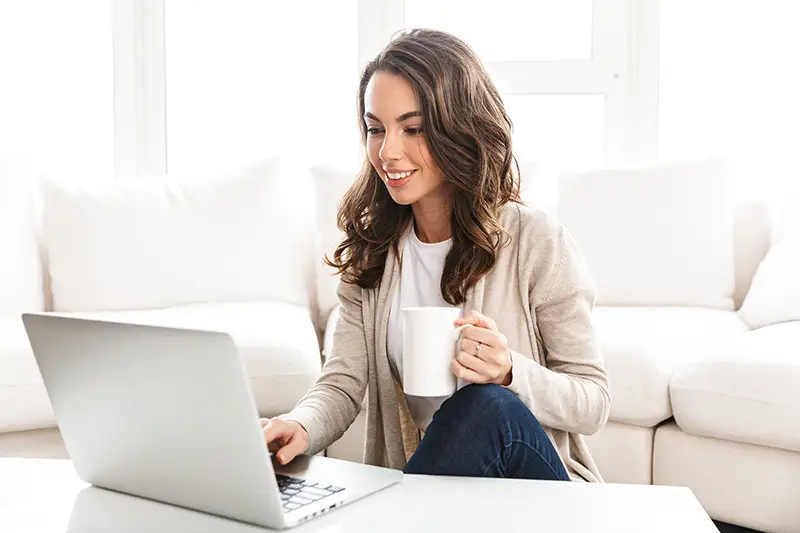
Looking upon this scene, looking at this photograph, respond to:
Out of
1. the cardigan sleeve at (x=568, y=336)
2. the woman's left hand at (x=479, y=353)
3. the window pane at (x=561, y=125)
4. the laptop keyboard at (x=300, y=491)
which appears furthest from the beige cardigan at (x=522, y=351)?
the window pane at (x=561, y=125)

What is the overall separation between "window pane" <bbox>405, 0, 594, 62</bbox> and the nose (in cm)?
208

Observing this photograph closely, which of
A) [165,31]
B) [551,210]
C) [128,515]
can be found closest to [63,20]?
[165,31]

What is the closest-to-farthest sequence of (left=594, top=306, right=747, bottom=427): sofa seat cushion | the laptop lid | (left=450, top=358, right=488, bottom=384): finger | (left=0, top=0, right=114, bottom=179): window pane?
the laptop lid → (left=450, top=358, right=488, bottom=384): finger → (left=594, top=306, right=747, bottom=427): sofa seat cushion → (left=0, top=0, right=114, bottom=179): window pane

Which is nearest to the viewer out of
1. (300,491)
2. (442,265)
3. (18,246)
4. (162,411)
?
(162,411)

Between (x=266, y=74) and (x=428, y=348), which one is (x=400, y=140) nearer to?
(x=428, y=348)

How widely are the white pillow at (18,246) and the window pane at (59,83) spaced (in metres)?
0.84

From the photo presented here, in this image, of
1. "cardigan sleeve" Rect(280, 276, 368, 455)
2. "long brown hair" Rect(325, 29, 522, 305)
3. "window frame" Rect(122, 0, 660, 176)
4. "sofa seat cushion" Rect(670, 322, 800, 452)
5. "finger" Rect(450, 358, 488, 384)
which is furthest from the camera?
"window frame" Rect(122, 0, 660, 176)

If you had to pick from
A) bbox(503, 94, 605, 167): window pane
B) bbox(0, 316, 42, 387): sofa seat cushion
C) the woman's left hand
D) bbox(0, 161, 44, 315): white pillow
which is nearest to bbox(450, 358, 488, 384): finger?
the woman's left hand

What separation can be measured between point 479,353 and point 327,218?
169cm

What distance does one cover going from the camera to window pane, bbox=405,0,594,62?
11.1ft

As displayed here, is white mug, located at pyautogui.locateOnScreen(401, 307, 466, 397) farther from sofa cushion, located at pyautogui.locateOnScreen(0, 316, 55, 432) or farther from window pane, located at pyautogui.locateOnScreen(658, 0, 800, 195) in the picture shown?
window pane, located at pyautogui.locateOnScreen(658, 0, 800, 195)

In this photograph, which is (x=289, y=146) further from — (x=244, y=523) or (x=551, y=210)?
(x=244, y=523)

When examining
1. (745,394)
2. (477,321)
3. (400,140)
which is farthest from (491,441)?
(745,394)

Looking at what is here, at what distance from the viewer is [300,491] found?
38.2 inches
